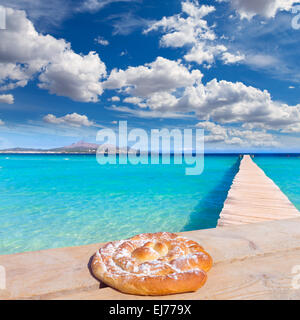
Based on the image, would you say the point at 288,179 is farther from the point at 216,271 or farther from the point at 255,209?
the point at 216,271

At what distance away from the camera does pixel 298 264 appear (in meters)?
2.09

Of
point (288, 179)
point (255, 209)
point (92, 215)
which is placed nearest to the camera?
point (255, 209)

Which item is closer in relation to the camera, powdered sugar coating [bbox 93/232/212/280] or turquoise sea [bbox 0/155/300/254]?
powdered sugar coating [bbox 93/232/212/280]

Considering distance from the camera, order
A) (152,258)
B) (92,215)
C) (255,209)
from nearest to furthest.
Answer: (152,258), (255,209), (92,215)

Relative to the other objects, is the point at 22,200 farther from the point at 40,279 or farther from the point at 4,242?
the point at 40,279

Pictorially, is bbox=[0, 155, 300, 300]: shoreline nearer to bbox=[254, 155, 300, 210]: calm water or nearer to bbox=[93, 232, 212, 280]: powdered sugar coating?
bbox=[93, 232, 212, 280]: powdered sugar coating

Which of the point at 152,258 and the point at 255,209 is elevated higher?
the point at 152,258

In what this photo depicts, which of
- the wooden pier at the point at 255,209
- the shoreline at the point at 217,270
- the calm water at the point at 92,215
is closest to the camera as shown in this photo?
the shoreline at the point at 217,270

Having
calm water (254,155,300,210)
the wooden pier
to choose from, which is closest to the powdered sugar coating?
the wooden pier

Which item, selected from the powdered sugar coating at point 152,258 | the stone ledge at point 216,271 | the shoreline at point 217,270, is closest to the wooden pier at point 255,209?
the shoreline at point 217,270

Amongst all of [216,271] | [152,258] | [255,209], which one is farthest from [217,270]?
[255,209]

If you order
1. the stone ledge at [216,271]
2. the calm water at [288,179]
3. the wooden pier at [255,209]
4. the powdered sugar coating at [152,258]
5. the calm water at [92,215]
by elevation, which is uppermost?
the powdered sugar coating at [152,258]

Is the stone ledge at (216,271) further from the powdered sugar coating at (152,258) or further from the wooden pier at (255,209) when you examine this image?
the wooden pier at (255,209)
